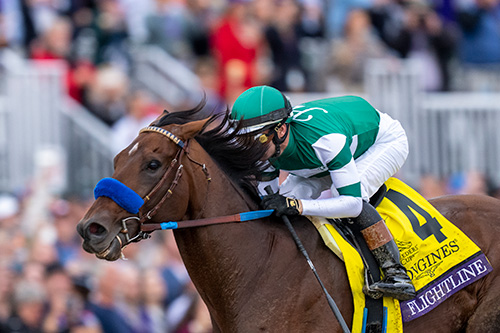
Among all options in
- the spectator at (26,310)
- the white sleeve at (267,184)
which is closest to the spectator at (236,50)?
the spectator at (26,310)

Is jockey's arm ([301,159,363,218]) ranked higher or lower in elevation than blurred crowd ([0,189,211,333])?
higher

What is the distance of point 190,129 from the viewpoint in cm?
468

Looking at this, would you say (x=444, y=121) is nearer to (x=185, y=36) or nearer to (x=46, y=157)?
(x=185, y=36)

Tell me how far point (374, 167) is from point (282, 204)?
71 cm

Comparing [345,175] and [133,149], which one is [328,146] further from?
[133,149]

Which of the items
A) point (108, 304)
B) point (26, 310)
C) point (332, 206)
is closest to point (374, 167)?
point (332, 206)

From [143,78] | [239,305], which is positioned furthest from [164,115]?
[143,78]

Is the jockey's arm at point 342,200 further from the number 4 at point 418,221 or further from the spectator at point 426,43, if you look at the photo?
the spectator at point 426,43

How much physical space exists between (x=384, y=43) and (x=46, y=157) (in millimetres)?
5621

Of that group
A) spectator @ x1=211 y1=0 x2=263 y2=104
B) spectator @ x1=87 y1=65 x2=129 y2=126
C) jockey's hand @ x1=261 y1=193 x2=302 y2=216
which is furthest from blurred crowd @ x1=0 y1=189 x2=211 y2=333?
jockey's hand @ x1=261 y1=193 x2=302 y2=216

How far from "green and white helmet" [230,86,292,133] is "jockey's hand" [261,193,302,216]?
0.41m

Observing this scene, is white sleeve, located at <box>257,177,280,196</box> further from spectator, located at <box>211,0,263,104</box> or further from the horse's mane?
spectator, located at <box>211,0,263,104</box>

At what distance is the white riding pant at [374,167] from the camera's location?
521cm

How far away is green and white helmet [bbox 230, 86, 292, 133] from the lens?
482 cm
